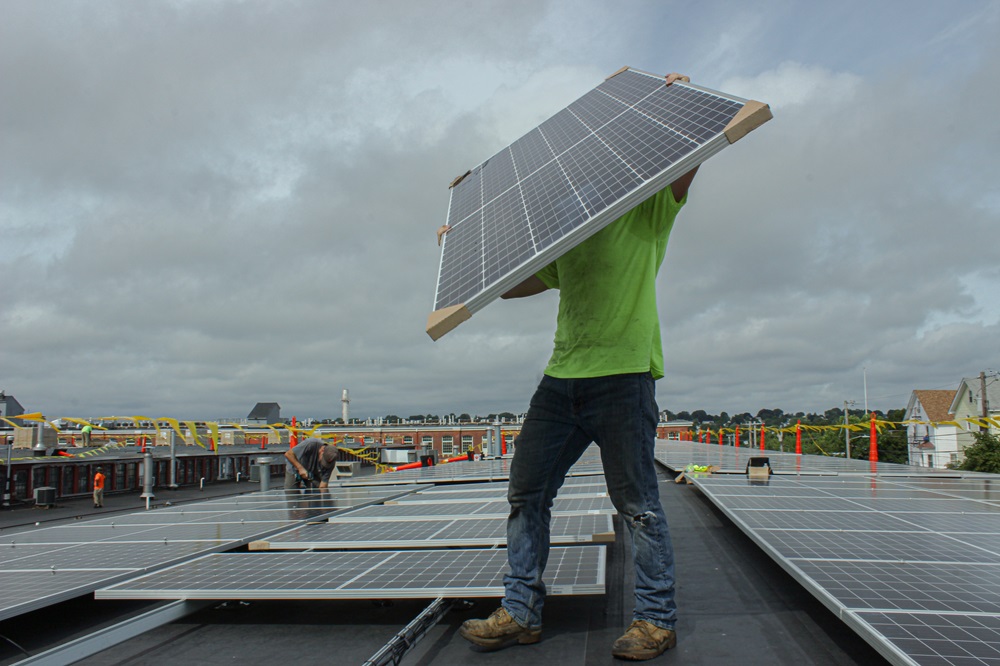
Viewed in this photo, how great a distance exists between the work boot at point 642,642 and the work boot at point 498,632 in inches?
14.1

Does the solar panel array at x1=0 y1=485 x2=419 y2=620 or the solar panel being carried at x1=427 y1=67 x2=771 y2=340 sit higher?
the solar panel being carried at x1=427 y1=67 x2=771 y2=340

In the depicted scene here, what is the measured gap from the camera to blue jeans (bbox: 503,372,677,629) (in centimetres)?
266

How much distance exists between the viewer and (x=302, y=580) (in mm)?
3158

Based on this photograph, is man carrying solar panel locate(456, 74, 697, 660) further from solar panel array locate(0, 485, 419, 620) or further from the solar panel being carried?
solar panel array locate(0, 485, 419, 620)

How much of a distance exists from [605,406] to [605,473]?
0.97ft

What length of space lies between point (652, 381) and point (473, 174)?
324cm

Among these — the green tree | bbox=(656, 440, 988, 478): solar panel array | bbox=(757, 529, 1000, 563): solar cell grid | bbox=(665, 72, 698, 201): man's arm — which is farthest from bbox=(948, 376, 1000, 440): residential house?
bbox=(665, 72, 698, 201): man's arm

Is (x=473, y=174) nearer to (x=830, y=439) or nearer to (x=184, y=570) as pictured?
(x=184, y=570)

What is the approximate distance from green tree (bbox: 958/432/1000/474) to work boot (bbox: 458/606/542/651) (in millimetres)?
41835

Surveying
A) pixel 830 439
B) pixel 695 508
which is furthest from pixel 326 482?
pixel 830 439

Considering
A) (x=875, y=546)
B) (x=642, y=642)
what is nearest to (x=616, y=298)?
(x=642, y=642)

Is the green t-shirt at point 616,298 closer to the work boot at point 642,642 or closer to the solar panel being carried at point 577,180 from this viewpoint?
the solar panel being carried at point 577,180

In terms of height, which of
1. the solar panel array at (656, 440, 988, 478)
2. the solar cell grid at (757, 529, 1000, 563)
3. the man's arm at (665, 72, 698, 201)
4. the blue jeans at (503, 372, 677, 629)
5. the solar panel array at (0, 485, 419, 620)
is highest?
the man's arm at (665, 72, 698, 201)

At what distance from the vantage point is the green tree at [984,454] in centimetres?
3506
